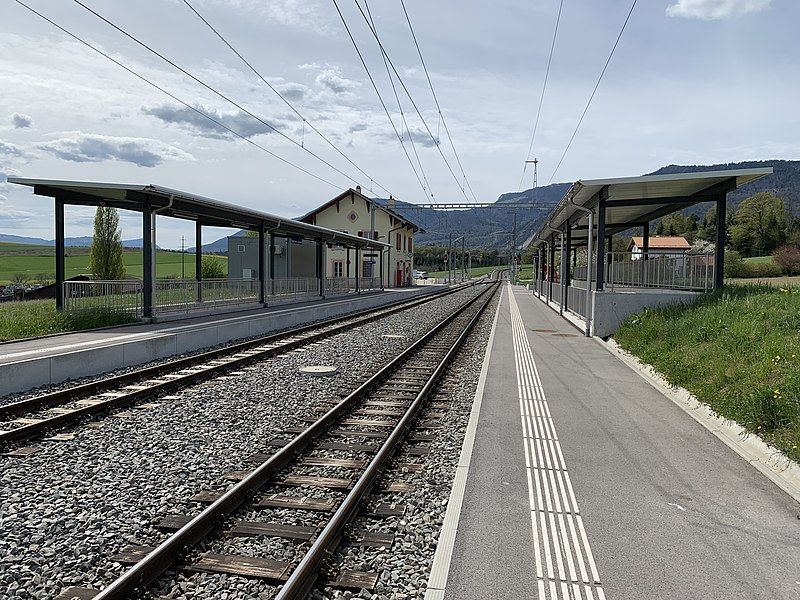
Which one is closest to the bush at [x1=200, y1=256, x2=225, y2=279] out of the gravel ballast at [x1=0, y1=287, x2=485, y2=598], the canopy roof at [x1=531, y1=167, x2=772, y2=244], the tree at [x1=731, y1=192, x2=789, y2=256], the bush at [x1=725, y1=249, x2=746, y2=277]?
the canopy roof at [x1=531, y1=167, x2=772, y2=244]

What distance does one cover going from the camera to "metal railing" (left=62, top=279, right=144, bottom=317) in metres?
17.9

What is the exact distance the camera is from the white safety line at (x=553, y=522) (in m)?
3.99

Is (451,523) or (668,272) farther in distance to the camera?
(668,272)

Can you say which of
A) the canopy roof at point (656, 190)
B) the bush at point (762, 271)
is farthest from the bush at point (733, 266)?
the canopy roof at point (656, 190)

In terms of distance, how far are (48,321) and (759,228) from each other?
74.9m

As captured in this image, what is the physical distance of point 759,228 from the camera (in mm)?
71062

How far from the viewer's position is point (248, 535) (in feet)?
15.4

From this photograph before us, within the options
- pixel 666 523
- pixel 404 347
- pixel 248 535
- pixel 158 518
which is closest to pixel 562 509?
pixel 666 523

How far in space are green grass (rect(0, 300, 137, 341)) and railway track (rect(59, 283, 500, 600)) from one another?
32.3 feet

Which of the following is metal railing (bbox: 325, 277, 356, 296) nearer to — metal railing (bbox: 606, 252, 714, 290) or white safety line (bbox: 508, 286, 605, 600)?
metal railing (bbox: 606, 252, 714, 290)

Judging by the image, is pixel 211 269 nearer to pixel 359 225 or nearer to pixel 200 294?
pixel 359 225

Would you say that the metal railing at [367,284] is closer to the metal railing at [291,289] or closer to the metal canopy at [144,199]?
the metal railing at [291,289]


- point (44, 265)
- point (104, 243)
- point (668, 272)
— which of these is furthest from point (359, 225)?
point (44, 265)

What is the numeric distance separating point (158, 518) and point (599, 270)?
53.4 ft
